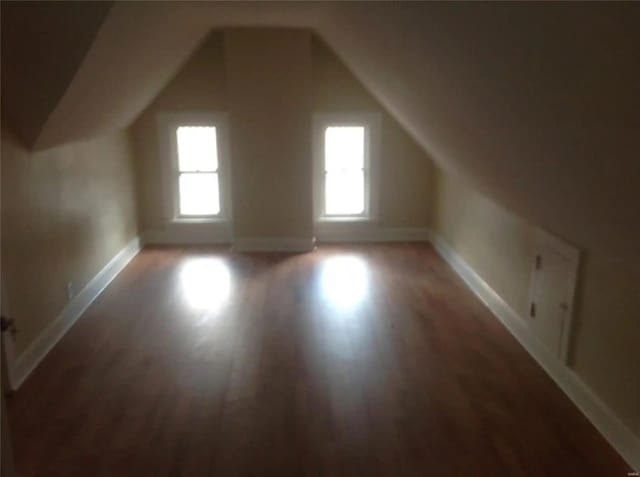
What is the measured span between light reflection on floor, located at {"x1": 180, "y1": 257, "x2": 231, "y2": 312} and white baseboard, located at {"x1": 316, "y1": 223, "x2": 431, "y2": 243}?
4.23ft

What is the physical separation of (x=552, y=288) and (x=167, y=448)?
90.8 inches

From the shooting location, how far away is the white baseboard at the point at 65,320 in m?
3.38

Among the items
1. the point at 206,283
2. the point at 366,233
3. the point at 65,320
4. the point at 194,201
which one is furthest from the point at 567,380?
the point at 194,201

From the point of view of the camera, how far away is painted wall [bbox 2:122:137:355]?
3.32 m

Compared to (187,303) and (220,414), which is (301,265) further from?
(220,414)

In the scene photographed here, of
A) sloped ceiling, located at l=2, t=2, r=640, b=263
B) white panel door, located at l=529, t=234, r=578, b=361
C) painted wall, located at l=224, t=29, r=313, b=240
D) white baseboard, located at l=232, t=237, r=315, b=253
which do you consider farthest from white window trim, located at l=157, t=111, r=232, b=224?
white panel door, located at l=529, t=234, r=578, b=361

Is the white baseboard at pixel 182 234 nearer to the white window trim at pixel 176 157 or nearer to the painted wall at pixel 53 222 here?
the white window trim at pixel 176 157

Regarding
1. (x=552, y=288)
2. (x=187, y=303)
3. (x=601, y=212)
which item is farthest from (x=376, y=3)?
(x=187, y=303)

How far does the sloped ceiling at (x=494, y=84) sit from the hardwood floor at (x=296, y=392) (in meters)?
1.00

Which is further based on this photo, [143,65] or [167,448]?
[143,65]

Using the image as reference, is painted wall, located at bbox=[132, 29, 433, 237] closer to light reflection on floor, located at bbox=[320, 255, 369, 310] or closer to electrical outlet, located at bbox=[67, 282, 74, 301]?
light reflection on floor, located at bbox=[320, 255, 369, 310]

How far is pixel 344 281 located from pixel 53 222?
2433 millimetres

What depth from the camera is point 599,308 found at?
2.89 meters

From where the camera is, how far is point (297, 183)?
5922mm
